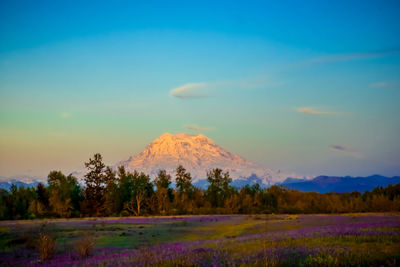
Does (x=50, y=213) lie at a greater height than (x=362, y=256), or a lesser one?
lesser

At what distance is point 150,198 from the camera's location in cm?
8150

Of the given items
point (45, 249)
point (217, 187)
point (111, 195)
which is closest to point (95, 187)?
point (111, 195)

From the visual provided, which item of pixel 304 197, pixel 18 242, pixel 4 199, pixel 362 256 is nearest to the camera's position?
pixel 362 256

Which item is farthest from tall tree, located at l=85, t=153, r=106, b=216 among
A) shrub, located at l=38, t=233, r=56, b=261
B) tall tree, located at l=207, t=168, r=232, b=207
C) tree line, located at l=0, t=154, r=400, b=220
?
shrub, located at l=38, t=233, r=56, b=261

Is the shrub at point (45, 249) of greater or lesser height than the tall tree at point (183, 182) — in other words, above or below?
below

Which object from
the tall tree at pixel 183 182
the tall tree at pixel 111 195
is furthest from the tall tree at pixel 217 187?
the tall tree at pixel 111 195

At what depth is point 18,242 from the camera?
2259cm

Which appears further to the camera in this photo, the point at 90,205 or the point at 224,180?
the point at 224,180

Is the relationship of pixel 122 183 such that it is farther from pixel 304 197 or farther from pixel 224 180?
pixel 304 197

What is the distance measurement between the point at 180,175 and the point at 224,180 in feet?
41.1

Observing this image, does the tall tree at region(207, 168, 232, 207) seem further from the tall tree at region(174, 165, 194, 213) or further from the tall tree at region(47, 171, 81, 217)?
the tall tree at region(47, 171, 81, 217)

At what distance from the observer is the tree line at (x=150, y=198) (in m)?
69.6

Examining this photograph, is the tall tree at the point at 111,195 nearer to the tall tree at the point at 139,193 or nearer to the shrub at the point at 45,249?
the tall tree at the point at 139,193

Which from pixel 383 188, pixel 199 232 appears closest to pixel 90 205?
pixel 199 232
